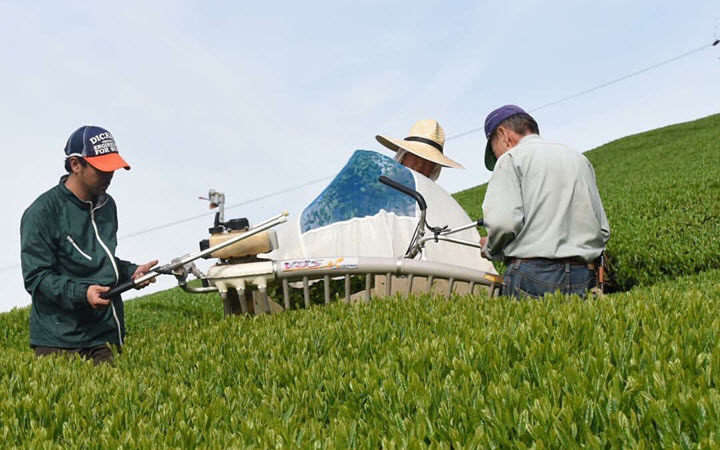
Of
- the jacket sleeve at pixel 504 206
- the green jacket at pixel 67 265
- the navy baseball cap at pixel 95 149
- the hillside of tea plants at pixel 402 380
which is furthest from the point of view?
the navy baseball cap at pixel 95 149

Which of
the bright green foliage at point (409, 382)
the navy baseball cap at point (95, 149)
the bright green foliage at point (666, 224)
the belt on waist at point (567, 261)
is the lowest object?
the bright green foliage at point (666, 224)

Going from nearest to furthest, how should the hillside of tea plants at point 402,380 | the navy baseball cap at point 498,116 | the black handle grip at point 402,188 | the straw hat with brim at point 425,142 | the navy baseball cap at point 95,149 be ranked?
the hillside of tea plants at point 402,380 → the navy baseball cap at point 95,149 → the navy baseball cap at point 498,116 → the black handle grip at point 402,188 → the straw hat with brim at point 425,142

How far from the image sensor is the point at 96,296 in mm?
4961

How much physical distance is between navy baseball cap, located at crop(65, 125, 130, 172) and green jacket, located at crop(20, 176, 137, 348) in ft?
1.05

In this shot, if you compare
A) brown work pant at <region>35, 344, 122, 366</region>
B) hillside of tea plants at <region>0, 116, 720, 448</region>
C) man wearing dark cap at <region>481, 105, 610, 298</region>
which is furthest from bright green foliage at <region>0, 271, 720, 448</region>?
man wearing dark cap at <region>481, 105, 610, 298</region>

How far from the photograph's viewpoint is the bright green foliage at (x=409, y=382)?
254 cm

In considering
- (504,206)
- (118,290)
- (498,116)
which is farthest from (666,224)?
(118,290)

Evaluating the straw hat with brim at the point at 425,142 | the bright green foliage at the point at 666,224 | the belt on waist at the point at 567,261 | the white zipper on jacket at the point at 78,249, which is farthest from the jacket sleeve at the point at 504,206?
the bright green foliage at the point at 666,224

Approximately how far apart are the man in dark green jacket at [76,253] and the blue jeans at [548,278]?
120 inches

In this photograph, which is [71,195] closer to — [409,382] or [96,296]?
[96,296]

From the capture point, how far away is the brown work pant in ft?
17.3

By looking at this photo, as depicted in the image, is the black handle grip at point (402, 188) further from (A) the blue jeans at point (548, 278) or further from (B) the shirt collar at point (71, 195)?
(B) the shirt collar at point (71, 195)

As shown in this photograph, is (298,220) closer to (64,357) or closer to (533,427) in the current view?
(64,357)

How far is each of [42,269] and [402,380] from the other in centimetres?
324
